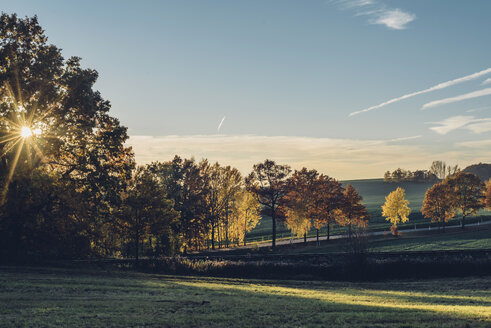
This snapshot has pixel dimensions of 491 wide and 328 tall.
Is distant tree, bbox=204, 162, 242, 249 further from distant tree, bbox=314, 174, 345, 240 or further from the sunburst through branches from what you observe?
the sunburst through branches

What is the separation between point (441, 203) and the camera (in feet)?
252

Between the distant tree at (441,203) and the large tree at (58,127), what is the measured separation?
217 feet

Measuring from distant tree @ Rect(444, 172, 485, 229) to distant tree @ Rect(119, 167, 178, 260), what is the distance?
2484 inches

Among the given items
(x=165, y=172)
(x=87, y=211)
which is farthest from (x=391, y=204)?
(x=87, y=211)

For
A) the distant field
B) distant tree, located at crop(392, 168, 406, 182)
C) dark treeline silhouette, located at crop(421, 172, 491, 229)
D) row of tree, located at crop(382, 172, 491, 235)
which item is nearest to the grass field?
dark treeline silhouette, located at crop(421, 172, 491, 229)

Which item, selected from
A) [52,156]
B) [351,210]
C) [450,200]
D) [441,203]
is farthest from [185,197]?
[450,200]

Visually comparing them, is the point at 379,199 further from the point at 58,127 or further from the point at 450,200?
the point at 58,127

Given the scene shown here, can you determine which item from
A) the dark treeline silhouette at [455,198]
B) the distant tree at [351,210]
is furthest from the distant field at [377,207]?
the distant tree at [351,210]

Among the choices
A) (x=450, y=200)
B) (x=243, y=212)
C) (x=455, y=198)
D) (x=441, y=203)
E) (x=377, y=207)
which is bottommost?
(x=377, y=207)

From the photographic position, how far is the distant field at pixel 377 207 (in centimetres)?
8754

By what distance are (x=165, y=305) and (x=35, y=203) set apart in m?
18.8

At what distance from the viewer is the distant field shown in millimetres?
87537

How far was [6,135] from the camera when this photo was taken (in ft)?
88.7

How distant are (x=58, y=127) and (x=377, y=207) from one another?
4450 inches
